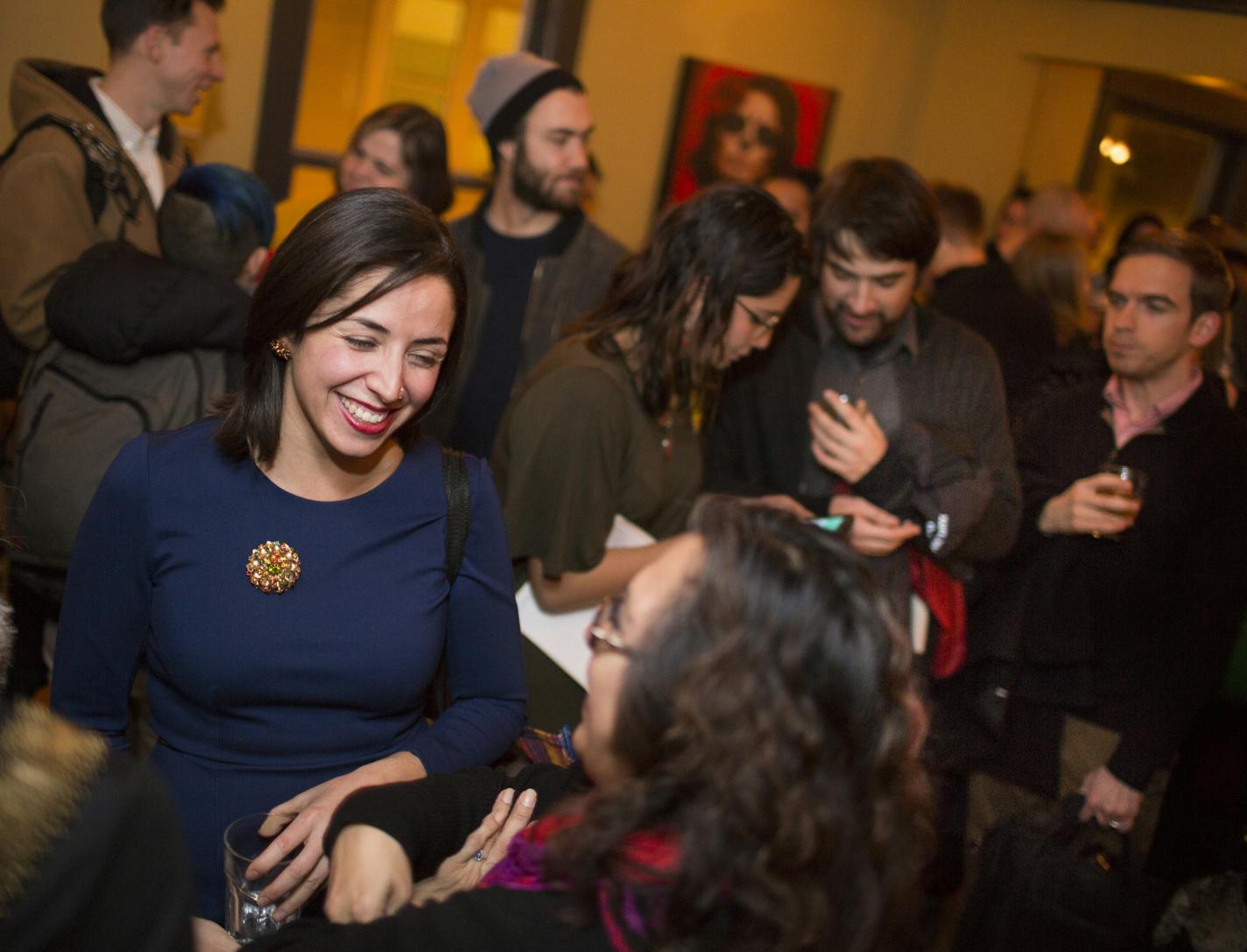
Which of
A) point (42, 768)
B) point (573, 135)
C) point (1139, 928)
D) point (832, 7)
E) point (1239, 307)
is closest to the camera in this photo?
point (42, 768)

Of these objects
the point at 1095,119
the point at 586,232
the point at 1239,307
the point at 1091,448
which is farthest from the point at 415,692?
the point at 1095,119

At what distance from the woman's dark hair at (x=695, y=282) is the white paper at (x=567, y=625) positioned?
27cm

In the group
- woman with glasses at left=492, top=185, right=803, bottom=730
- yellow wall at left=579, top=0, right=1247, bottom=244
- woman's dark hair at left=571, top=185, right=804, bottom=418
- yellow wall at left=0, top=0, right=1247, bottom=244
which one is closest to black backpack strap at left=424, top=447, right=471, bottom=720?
woman with glasses at left=492, top=185, right=803, bottom=730

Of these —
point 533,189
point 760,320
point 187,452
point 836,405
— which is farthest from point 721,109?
point 187,452

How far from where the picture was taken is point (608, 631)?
1.26m

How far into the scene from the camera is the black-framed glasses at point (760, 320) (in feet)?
8.23

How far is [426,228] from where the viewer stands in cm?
185

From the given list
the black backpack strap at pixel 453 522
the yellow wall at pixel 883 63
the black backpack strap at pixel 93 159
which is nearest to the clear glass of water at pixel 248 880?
the black backpack strap at pixel 453 522

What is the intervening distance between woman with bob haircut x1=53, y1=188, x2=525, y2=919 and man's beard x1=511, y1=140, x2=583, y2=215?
1953mm

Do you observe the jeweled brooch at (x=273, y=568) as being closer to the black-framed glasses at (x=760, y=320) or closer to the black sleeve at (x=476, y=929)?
the black sleeve at (x=476, y=929)

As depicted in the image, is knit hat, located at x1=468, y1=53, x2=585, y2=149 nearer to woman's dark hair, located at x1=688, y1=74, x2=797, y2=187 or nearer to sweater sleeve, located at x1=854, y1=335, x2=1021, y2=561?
sweater sleeve, located at x1=854, y1=335, x2=1021, y2=561

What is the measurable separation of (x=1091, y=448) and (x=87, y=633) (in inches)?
93.8

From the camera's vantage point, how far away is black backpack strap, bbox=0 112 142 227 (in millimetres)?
2871

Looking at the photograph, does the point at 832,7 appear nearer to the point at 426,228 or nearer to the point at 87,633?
the point at 426,228
